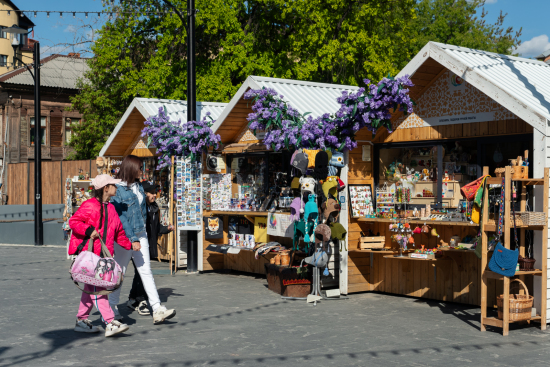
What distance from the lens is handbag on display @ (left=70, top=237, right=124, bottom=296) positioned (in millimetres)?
6949

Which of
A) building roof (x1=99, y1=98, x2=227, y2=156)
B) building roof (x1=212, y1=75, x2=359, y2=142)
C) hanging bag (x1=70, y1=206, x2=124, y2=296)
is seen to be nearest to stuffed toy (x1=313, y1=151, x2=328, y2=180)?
building roof (x1=212, y1=75, x2=359, y2=142)

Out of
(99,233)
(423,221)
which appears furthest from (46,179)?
(423,221)

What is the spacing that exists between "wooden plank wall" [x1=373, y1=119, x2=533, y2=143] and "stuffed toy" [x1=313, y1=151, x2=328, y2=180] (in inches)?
53.5

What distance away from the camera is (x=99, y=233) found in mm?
7277

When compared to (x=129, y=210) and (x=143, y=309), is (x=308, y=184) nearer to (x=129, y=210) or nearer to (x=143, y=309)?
(x=129, y=210)

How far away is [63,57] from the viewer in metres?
46.4

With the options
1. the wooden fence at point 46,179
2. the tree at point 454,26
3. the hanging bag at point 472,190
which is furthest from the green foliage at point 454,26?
the hanging bag at point 472,190

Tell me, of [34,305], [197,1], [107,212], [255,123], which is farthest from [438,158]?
[197,1]

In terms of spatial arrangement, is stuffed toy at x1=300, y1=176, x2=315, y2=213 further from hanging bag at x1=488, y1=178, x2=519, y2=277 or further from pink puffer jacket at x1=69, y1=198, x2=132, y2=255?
pink puffer jacket at x1=69, y1=198, x2=132, y2=255

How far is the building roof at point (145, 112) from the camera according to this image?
14.5 m

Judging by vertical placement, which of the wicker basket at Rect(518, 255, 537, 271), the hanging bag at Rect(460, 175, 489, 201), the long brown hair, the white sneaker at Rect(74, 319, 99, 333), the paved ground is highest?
the long brown hair

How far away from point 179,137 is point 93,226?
5.55 meters

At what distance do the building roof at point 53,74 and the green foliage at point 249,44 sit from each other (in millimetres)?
14465

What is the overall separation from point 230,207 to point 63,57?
37865 millimetres
